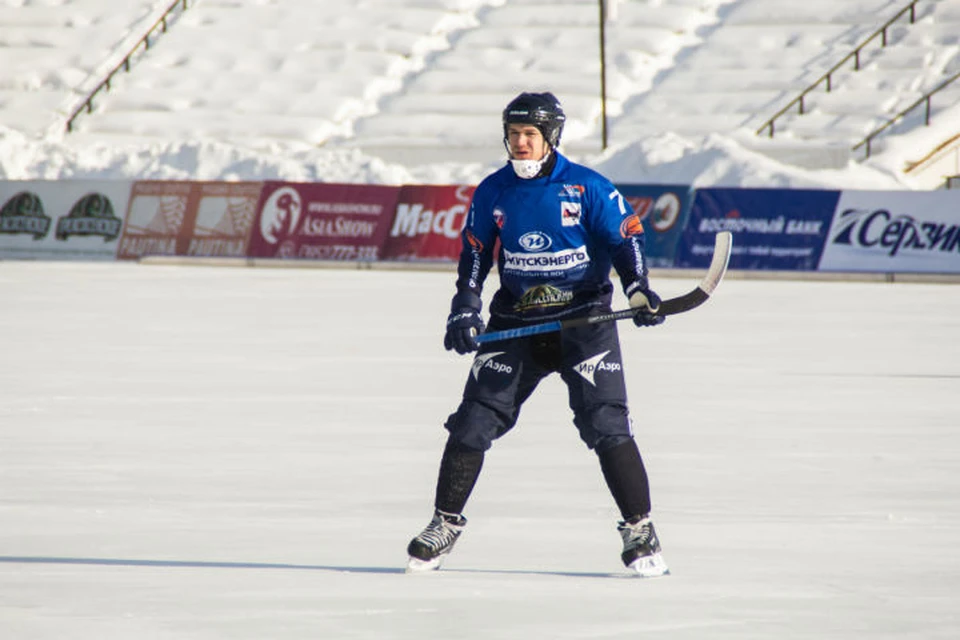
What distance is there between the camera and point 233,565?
21.5 feet

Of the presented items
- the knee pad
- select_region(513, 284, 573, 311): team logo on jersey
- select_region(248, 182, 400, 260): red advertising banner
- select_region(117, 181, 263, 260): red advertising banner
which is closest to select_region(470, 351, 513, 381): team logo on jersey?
the knee pad

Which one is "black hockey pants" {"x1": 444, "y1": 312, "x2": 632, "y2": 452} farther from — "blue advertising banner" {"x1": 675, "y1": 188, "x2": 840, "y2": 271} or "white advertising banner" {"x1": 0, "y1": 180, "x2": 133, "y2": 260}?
"white advertising banner" {"x1": 0, "y1": 180, "x2": 133, "y2": 260}

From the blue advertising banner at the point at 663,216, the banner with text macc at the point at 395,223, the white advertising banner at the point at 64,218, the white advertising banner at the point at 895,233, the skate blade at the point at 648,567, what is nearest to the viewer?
the skate blade at the point at 648,567

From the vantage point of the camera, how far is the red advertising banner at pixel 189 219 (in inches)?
1310

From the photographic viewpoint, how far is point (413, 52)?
162ft

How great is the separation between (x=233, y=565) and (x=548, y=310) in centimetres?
138

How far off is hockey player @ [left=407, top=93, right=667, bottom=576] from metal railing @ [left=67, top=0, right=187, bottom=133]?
1621 inches

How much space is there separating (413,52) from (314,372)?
1423 inches

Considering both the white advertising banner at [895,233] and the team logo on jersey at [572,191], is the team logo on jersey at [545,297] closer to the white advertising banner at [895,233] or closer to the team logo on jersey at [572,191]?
the team logo on jersey at [572,191]

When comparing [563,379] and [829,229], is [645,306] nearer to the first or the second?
[563,379]

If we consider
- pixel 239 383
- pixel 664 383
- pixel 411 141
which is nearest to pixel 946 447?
pixel 664 383

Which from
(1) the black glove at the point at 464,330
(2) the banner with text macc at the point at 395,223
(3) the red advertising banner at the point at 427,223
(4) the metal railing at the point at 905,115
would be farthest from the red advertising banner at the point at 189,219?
(1) the black glove at the point at 464,330

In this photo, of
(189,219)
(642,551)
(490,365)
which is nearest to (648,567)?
(642,551)

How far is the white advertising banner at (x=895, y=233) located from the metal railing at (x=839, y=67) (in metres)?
12.3
